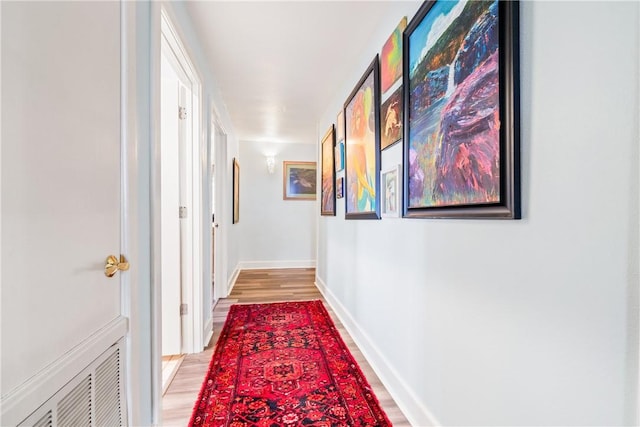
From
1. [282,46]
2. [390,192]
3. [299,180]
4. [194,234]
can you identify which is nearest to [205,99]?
[282,46]

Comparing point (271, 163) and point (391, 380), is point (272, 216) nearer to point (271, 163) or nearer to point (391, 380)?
point (271, 163)

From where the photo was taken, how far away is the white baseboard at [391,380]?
1.34 metres

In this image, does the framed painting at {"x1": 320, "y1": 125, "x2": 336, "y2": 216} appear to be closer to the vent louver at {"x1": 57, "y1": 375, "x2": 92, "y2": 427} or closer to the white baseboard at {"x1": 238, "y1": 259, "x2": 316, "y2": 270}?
the white baseboard at {"x1": 238, "y1": 259, "x2": 316, "y2": 270}

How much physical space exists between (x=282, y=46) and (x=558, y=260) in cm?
222

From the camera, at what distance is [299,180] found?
5.31 metres

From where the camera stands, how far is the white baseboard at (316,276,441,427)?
1341 mm

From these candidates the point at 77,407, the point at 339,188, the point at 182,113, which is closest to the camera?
the point at 77,407

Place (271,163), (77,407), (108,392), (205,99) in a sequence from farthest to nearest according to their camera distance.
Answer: (271,163) < (205,99) < (108,392) < (77,407)

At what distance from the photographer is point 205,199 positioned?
226 cm

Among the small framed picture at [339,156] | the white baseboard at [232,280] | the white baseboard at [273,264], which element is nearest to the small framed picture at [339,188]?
the small framed picture at [339,156]

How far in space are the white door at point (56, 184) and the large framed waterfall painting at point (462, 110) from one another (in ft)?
4.06

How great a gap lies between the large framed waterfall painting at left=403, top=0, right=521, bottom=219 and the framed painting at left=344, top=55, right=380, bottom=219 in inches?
17.3

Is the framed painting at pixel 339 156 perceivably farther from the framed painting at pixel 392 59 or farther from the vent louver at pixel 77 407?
the vent louver at pixel 77 407

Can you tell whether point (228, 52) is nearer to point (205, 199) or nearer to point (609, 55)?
→ point (205, 199)
